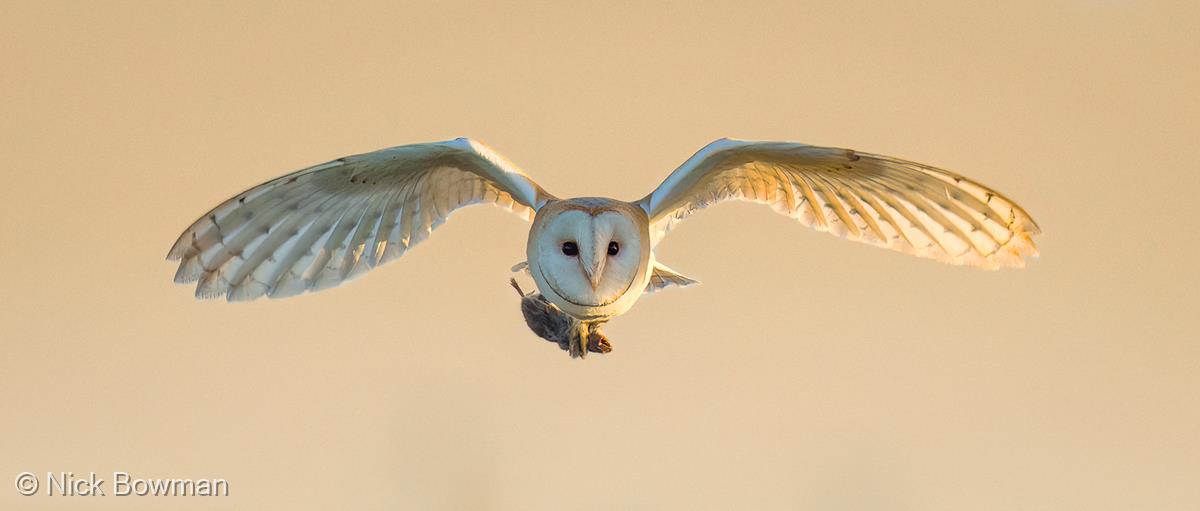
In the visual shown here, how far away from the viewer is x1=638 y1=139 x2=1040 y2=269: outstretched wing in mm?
2930

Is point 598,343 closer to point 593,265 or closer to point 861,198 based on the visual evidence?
point 593,265

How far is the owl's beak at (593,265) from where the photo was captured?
2.69 meters

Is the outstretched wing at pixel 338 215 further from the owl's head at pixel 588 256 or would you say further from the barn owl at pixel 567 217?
the owl's head at pixel 588 256

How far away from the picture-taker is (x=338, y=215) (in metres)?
3.11

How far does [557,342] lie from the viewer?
122 inches

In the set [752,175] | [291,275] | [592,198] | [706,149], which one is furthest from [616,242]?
[291,275]

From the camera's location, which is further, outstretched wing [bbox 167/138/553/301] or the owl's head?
outstretched wing [bbox 167/138/553/301]

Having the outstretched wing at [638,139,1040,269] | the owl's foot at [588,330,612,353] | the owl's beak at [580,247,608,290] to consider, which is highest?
the outstretched wing at [638,139,1040,269]

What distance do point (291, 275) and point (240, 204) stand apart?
22 centimetres

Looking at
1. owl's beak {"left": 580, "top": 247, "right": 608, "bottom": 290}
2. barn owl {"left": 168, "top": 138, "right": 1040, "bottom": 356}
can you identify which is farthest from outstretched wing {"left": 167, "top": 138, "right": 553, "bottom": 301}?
owl's beak {"left": 580, "top": 247, "right": 608, "bottom": 290}

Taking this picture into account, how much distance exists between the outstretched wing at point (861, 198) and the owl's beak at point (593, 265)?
0.30 m

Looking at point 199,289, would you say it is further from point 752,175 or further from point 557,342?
point 752,175

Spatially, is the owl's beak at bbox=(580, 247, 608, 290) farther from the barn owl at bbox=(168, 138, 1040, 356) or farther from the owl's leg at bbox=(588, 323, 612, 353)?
the owl's leg at bbox=(588, 323, 612, 353)

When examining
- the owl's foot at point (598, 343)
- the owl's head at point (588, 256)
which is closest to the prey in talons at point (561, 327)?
the owl's foot at point (598, 343)
